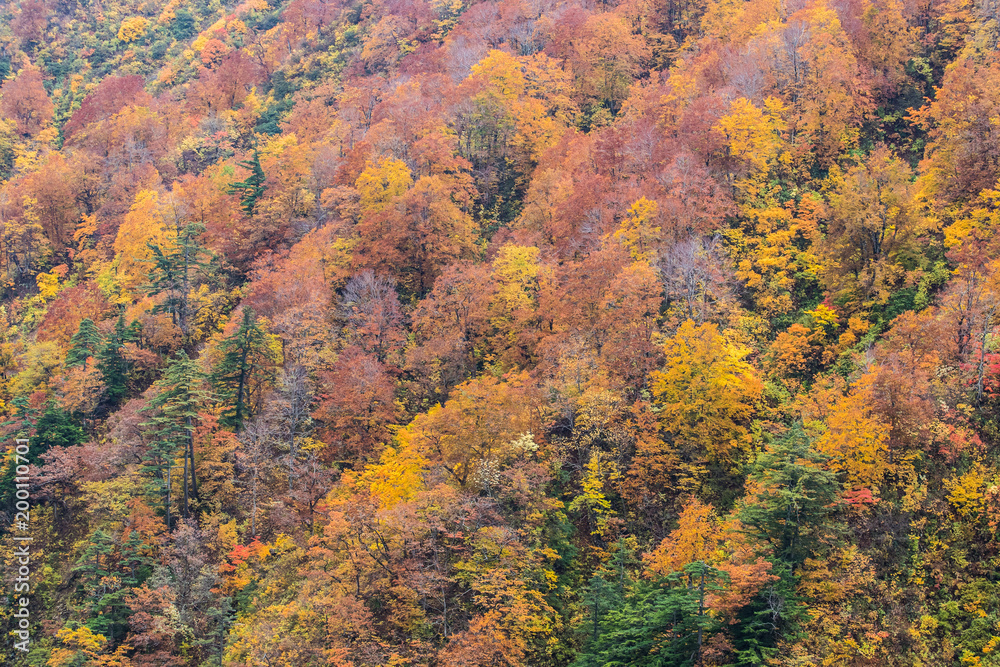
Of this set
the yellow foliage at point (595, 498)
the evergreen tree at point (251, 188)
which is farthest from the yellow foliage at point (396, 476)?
the evergreen tree at point (251, 188)

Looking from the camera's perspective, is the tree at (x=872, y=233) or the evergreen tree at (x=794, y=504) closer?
the evergreen tree at (x=794, y=504)

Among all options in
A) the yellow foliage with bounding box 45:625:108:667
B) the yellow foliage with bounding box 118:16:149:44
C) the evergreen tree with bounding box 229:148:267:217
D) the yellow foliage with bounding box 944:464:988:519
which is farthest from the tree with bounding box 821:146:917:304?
the yellow foliage with bounding box 118:16:149:44

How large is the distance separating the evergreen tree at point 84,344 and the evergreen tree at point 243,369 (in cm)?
1315

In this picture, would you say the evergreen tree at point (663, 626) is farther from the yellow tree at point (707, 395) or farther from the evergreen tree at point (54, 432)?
the evergreen tree at point (54, 432)

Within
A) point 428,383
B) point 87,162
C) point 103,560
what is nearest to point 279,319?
point 428,383

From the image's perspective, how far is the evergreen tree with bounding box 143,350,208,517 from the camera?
4594 centimetres

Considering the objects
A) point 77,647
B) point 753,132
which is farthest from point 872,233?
point 77,647

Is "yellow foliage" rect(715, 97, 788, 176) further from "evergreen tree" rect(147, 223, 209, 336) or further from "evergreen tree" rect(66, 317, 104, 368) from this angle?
"evergreen tree" rect(66, 317, 104, 368)

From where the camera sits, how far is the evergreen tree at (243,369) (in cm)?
5000

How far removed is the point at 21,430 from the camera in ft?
169

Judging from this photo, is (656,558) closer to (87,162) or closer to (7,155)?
(87,162)

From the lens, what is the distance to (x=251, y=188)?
68312mm

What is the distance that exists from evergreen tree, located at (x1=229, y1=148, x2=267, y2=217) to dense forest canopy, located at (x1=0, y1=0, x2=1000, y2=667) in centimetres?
42

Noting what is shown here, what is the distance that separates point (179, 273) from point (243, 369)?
50.7 ft
